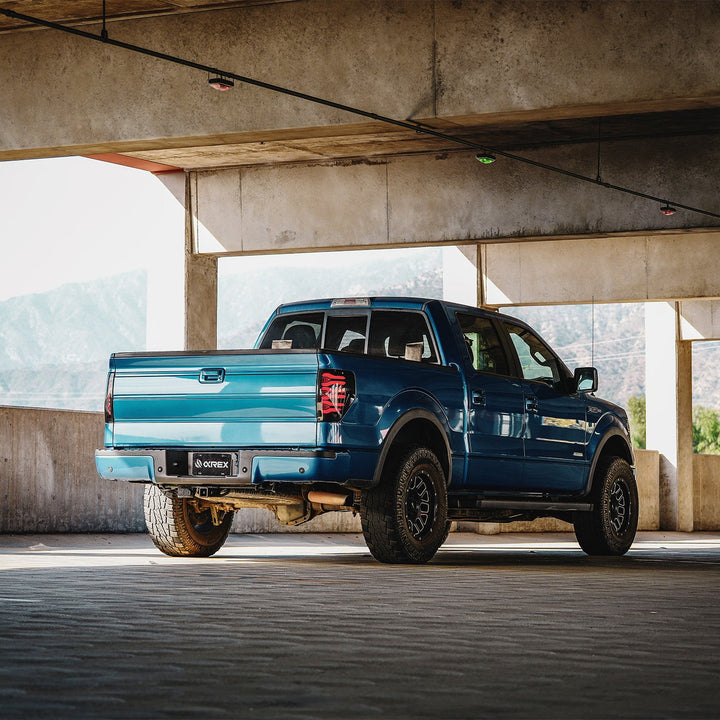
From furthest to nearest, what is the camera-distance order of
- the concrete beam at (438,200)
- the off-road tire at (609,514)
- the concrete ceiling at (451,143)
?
the concrete beam at (438,200), the concrete ceiling at (451,143), the off-road tire at (609,514)

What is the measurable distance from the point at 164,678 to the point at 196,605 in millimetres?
2732

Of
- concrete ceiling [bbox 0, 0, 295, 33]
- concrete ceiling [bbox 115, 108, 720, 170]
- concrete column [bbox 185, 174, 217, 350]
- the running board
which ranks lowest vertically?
the running board

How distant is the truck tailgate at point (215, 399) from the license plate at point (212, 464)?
0.28ft

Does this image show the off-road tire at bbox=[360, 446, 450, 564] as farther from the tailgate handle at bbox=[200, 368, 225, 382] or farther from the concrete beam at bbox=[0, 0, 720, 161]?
the concrete beam at bbox=[0, 0, 720, 161]

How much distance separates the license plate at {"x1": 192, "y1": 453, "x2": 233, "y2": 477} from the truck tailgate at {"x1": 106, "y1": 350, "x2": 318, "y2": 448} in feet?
0.28

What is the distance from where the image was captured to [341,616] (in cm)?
744

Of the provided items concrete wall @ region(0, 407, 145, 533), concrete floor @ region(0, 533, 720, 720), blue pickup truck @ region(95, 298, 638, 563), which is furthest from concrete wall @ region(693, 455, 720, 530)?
concrete floor @ region(0, 533, 720, 720)

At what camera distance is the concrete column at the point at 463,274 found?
26.4 m

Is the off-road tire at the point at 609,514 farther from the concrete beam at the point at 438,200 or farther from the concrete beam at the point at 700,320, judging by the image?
the concrete beam at the point at 700,320

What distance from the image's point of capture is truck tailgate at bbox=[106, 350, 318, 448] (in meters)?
10.9

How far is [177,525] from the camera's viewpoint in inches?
496

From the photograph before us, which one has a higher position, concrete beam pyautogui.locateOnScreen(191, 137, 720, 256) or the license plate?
concrete beam pyautogui.locateOnScreen(191, 137, 720, 256)

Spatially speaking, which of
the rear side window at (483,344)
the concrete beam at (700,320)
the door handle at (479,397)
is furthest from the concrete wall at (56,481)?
the concrete beam at (700,320)

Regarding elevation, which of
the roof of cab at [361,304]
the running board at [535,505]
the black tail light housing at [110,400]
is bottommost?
the running board at [535,505]
